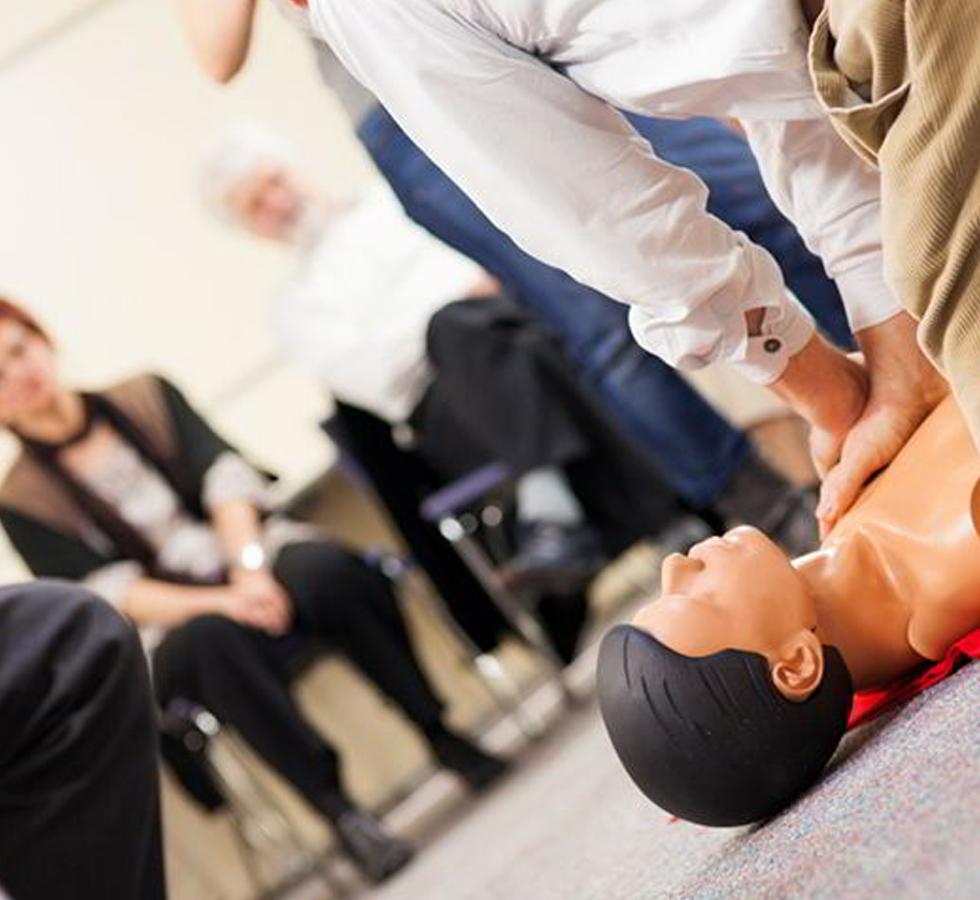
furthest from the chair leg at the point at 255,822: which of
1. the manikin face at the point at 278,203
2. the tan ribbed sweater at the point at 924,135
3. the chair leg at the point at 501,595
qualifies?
the tan ribbed sweater at the point at 924,135

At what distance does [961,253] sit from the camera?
1.19 metres

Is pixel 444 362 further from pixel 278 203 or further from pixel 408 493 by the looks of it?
pixel 278 203

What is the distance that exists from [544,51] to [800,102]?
0.21m

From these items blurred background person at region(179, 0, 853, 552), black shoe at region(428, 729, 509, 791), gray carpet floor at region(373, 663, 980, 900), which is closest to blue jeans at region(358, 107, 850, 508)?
blurred background person at region(179, 0, 853, 552)

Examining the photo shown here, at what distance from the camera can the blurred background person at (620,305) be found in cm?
208

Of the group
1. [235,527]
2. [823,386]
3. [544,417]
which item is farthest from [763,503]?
[235,527]

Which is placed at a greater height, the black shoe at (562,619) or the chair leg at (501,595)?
the chair leg at (501,595)

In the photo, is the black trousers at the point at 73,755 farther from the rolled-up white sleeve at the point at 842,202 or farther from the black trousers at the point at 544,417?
the black trousers at the point at 544,417

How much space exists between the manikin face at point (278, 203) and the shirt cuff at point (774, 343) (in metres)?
2.82

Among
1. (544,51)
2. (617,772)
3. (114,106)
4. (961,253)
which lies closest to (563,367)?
(617,772)

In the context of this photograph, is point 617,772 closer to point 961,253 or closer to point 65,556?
point 961,253

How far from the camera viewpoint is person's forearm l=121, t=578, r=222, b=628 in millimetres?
3650

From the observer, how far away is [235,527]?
377cm

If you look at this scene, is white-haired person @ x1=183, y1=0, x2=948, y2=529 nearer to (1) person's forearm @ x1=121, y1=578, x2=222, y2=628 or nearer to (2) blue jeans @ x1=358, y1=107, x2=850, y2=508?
(2) blue jeans @ x1=358, y1=107, x2=850, y2=508
